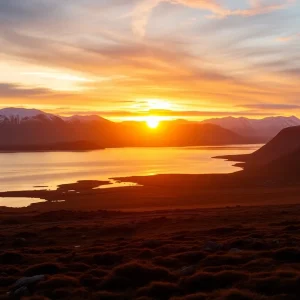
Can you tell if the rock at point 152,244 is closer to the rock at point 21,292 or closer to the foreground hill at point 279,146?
the rock at point 21,292

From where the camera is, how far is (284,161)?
10938cm

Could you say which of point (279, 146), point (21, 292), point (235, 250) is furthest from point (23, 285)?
point (279, 146)

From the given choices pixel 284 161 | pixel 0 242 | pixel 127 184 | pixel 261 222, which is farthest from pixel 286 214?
pixel 284 161

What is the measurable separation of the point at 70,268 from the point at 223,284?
6.74 metres

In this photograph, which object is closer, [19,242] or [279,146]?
[19,242]

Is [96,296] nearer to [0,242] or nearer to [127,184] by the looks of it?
[0,242]

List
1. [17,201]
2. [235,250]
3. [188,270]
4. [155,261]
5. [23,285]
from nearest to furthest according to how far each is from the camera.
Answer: [23,285] → [188,270] → [155,261] → [235,250] → [17,201]

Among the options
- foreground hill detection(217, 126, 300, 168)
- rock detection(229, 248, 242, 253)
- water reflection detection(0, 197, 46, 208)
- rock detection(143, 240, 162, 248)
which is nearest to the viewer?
rock detection(229, 248, 242, 253)

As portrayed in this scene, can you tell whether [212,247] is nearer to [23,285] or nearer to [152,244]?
[152,244]

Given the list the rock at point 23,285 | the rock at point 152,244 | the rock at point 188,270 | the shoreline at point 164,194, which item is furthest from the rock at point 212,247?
the shoreline at point 164,194

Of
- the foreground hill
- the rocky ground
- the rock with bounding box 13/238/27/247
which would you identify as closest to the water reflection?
the rock with bounding box 13/238/27/247

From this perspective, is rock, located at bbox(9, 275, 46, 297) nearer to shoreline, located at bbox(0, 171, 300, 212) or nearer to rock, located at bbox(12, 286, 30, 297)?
rock, located at bbox(12, 286, 30, 297)

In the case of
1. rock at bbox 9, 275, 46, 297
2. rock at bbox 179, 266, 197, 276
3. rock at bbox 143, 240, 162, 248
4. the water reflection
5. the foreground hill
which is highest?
the foreground hill

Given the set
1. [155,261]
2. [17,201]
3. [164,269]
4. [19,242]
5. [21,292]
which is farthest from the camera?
[17,201]
